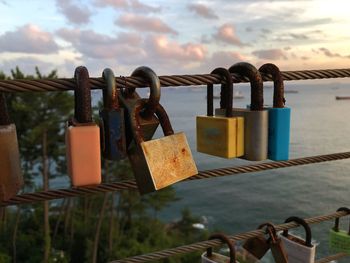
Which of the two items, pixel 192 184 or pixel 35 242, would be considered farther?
pixel 192 184

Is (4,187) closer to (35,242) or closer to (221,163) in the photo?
(35,242)

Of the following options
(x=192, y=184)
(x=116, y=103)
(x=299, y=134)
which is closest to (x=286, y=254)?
(x=116, y=103)

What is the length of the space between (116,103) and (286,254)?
1.25 m

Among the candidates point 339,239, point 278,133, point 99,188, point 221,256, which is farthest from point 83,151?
point 339,239

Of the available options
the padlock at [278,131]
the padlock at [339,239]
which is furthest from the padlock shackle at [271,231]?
the padlock at [339,239]

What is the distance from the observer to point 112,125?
4.56ft

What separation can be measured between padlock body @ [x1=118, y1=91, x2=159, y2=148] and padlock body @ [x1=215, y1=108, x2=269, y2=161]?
0.44 metres

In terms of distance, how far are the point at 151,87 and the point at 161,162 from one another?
279mm

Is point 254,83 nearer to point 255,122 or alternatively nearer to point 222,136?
point 255,122

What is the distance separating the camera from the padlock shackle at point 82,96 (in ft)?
4.45

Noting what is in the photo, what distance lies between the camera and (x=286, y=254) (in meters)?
2.01

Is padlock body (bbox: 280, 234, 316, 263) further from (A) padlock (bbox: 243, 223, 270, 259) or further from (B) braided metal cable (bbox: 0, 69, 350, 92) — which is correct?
(B) braided metal cable (bbox: 0, 69, 350, 92)

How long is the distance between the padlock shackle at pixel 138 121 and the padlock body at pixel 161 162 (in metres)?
0.04

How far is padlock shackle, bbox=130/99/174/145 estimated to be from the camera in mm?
→ 1396
